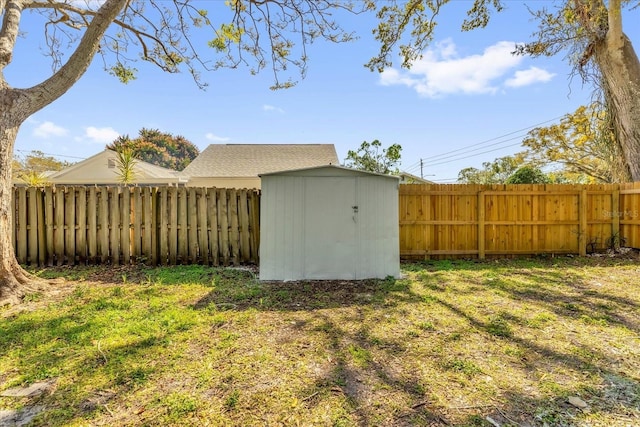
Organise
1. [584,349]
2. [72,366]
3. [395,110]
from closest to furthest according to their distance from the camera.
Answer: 1. [72,366]
2. [584,349]
3. [395,110]

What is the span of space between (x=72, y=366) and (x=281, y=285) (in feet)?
8.82

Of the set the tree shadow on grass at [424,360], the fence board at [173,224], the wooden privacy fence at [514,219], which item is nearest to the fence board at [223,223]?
the fence board at [173,224]

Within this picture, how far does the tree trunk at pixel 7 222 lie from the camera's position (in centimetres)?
389

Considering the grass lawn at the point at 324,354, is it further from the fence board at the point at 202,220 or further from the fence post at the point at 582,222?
the fence post at the point at 582,222

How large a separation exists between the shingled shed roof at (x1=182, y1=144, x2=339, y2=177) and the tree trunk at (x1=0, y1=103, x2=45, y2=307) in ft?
35.7

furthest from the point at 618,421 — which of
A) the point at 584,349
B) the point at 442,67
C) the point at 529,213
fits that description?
the point at 442,67

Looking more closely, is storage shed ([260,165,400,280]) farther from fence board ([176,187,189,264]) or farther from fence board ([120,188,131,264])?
fence board ([120,188,131,264])

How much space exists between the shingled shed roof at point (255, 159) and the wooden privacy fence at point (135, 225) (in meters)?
9.29

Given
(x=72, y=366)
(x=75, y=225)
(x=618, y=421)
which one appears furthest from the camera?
(x=75, y=225)

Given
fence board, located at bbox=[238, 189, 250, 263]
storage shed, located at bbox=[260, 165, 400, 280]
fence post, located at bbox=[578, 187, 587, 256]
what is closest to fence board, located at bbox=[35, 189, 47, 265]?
fence board, located at bbox=[238, 189, 250, 263]

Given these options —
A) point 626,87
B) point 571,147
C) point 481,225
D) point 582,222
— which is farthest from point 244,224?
point 571,147

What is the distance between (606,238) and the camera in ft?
23.7

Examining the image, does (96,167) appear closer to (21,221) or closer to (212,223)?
(21,221)

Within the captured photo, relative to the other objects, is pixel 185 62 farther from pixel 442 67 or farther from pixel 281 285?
pixel 442 67
